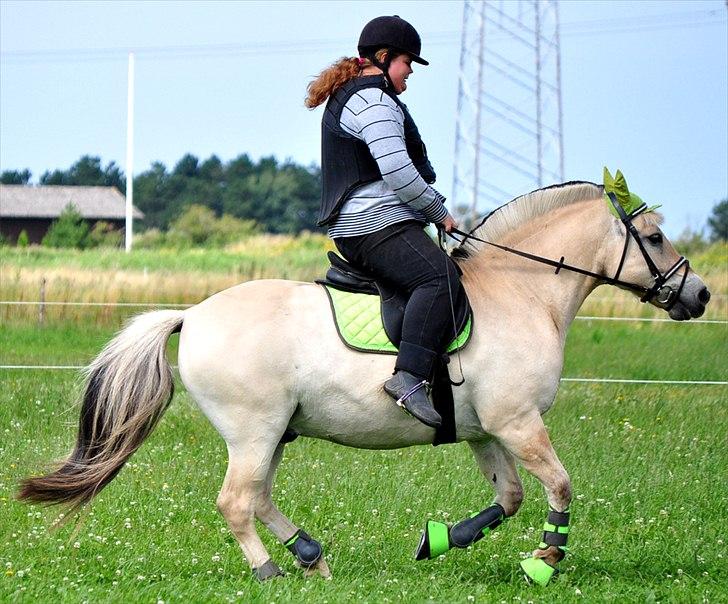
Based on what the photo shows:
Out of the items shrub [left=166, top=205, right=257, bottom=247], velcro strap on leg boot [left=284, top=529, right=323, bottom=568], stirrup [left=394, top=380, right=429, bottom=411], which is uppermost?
stirrup [left=394, top=380, right=429, bottom=411]

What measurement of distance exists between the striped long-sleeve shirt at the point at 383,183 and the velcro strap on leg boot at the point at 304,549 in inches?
62.2

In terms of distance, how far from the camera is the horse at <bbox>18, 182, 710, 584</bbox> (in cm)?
558

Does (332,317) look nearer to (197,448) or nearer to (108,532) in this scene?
(108,532)

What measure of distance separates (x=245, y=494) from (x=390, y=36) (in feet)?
7.90

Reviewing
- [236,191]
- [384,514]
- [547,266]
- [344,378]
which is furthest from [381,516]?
[236,191]

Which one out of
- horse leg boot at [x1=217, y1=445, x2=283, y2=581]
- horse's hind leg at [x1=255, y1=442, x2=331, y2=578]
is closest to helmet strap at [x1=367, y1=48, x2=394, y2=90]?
horse leg boot at [x1=217, y1=445, x2=283, y2=581]

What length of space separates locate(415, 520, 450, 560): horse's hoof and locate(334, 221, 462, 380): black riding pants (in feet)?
2.65

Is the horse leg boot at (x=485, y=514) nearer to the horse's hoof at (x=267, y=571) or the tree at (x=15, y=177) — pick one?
the horse's hoof at (x=267, y=571)

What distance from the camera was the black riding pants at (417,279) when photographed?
18.2ft

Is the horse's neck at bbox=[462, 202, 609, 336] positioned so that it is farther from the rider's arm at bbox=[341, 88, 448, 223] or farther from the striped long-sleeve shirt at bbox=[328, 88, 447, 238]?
the rider's arm at bbox=[341, 88, 448, 223]

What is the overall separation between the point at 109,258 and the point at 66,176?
1480 inches

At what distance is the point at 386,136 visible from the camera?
5.50m

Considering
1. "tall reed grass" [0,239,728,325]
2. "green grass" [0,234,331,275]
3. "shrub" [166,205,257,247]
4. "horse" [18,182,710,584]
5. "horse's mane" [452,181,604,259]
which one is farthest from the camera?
"shrub" [166,205,257,247]

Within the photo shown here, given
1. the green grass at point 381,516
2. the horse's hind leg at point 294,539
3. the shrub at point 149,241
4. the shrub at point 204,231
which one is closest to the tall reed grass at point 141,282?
the green grass at point 381,516
